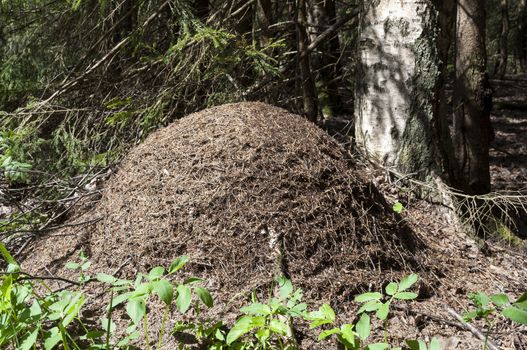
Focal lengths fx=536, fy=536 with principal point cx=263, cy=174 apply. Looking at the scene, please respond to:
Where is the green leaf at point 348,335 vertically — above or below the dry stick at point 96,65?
below

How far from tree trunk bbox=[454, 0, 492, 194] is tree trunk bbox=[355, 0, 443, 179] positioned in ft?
4.01

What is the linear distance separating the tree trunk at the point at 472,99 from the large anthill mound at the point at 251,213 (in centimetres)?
211

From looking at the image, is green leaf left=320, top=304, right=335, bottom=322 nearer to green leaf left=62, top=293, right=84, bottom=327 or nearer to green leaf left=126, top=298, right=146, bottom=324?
green leaf left=126, top=298, right=146, bottom=324

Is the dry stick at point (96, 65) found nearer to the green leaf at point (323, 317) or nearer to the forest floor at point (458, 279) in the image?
the forest floor at point (458, 279)

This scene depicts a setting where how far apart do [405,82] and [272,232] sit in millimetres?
1994

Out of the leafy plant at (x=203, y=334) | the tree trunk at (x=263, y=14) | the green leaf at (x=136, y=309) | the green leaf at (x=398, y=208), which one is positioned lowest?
the leafy plant at (x=203, y=334)

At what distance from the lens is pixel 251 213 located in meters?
3.49

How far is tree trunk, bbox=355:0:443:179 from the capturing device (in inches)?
178

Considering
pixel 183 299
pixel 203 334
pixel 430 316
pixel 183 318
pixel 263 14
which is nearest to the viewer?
pixel 183 299

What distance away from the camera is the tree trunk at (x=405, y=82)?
4.52 metres

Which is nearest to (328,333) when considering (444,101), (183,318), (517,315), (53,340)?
(517,315)

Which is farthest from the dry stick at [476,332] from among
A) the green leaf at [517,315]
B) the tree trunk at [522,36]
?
the tree trunk at [522,36]

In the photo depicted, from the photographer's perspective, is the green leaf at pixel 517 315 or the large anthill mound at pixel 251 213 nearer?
the green leaf at pixel 517 315

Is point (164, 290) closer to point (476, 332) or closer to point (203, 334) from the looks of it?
point (203, 334)
